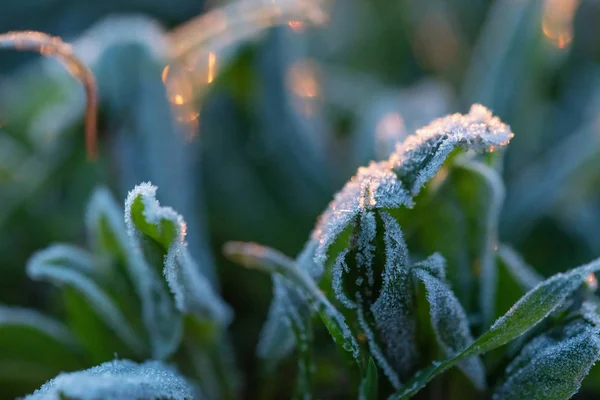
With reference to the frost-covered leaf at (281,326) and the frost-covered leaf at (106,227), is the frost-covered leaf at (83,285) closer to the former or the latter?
the frost-covered leaf at (106,227)

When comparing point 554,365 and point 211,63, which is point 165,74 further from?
point 554,365

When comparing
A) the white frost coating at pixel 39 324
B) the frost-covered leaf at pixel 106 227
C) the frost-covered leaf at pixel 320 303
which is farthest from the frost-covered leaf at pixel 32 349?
the frost-covered leaf at pixel 320 303

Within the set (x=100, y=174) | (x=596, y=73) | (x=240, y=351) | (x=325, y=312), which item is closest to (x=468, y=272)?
(x=325, y=312)

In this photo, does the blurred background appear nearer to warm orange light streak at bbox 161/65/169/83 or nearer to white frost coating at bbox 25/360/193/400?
warm orange light streak at bbox 161/65/169/83

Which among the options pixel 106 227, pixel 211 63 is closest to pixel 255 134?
pixel 211 63

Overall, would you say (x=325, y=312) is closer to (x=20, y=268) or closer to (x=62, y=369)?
(x=62, y=369)
